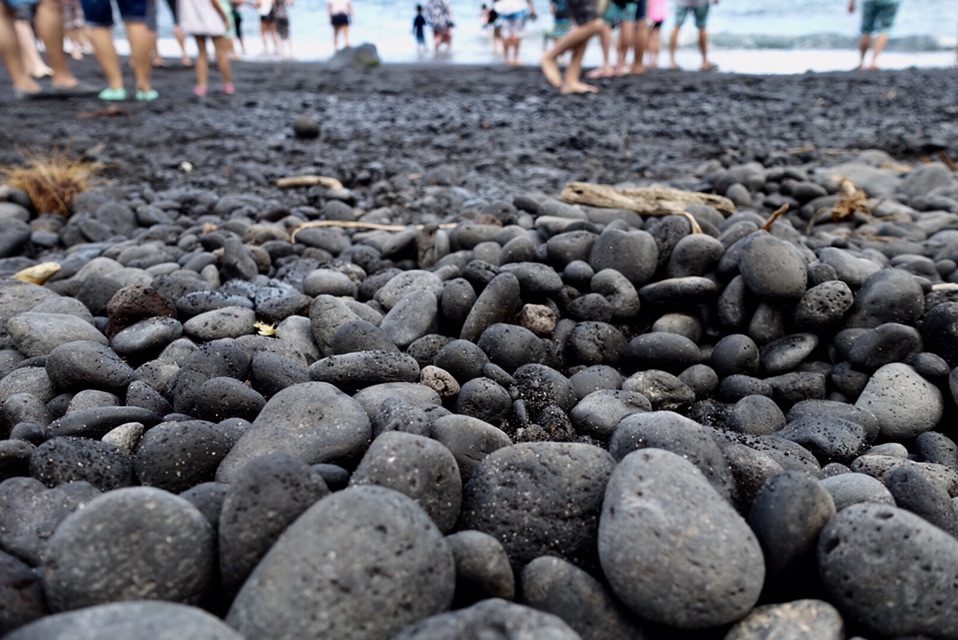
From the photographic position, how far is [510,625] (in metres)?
1.07

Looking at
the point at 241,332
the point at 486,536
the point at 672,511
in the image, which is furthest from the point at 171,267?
the point at 672,511

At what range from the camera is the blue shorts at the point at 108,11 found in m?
6.89

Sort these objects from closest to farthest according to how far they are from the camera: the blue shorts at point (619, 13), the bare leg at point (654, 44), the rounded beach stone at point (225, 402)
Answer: the rounded beach stone at point (225, 402) → the blue shorts at point (619, 13) → the bare leg at point (654, 44)

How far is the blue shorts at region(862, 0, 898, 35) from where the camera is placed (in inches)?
408

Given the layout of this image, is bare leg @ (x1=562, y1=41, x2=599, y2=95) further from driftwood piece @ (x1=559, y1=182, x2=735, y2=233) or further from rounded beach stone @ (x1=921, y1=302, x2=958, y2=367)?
rounded beach stone @ (x1=921, y1=302, x2=958, y2=367)

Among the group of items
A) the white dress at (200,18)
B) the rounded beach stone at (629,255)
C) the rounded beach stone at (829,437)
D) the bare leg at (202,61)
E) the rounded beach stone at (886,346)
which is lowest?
the rounded beach stone at (829,437)

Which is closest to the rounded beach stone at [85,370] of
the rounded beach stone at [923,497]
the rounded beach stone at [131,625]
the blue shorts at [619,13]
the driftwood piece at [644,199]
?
the rounded beach stone at [131,625]

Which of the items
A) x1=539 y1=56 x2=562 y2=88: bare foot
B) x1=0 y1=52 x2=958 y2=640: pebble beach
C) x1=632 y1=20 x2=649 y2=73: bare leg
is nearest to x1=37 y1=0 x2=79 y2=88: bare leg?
x1=0 y1=52 x2=958 y2=640: pebble beach

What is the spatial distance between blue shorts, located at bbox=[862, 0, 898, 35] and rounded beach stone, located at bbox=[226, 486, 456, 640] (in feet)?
39.1

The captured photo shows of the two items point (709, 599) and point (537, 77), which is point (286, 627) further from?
point (537, 77)

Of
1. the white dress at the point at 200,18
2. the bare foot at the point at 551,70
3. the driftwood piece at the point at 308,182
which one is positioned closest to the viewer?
the driftwood piece at the point at 308,182

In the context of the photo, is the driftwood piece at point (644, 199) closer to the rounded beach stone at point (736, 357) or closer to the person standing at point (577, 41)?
the rounded beach stone at point (736, 357)

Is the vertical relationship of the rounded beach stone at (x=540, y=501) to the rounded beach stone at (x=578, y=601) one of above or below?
above

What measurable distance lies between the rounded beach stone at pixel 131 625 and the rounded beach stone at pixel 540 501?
564mm
